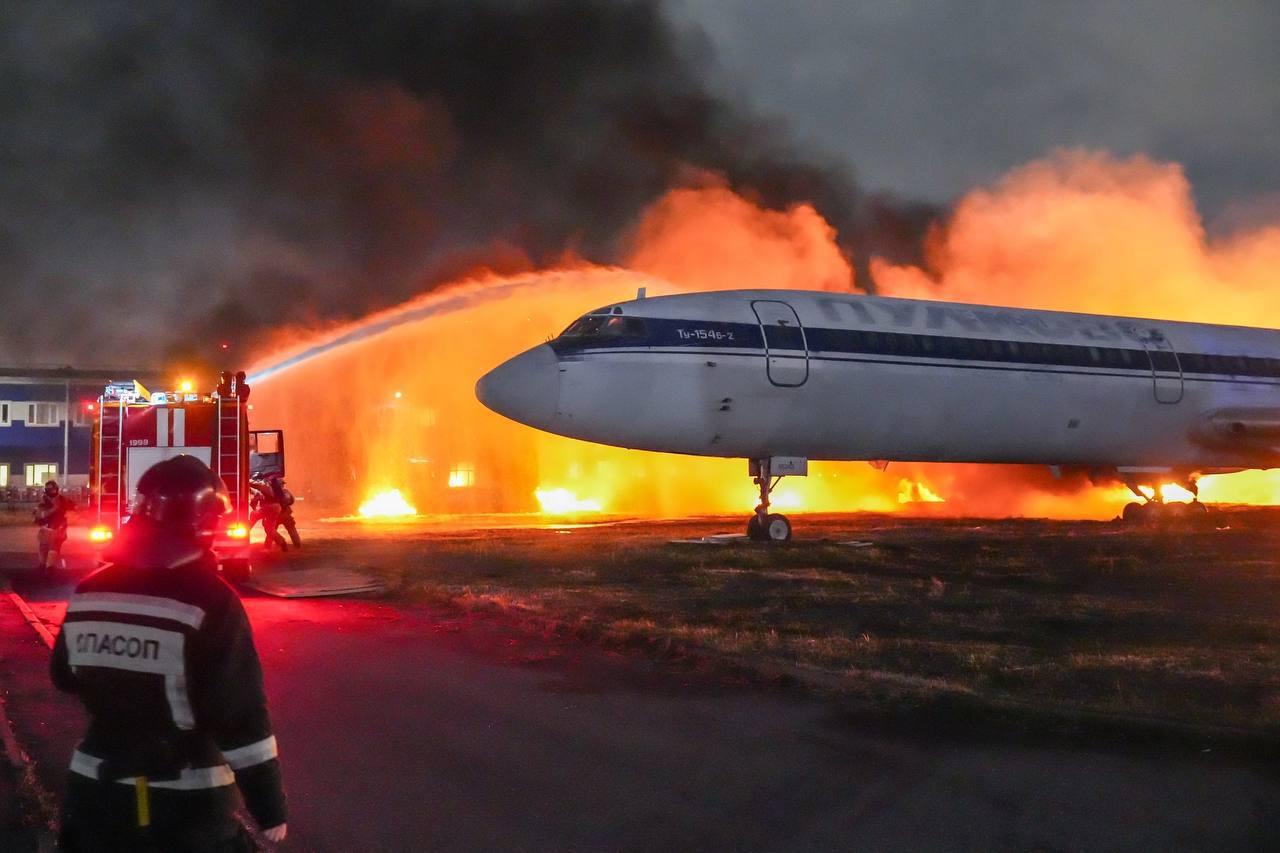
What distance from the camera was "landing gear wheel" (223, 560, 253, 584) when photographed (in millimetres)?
16594

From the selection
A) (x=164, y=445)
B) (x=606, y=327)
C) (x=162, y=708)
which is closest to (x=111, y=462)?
(x=164, y=445)

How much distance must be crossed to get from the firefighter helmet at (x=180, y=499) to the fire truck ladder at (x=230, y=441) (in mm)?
14600

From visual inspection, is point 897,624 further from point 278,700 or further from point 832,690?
point 278,700

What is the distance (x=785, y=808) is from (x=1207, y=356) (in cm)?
2314

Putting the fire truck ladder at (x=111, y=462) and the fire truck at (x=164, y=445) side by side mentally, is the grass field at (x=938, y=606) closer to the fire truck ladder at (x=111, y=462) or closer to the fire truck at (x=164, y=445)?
the fire truck at (x=164, y=445)

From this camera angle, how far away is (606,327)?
19312 millimetres

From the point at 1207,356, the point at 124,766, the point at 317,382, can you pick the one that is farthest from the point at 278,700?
the point at 317,382

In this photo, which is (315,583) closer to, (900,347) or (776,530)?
(776,530)

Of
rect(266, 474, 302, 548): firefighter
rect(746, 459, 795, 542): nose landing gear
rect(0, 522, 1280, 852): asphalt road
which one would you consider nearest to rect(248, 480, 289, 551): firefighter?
rect(266, 474, 302, 548): firefighter

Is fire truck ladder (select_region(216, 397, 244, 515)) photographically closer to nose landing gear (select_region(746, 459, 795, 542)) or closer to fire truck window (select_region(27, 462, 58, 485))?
nose landing gear (select_region(746, 459, 795, 542))

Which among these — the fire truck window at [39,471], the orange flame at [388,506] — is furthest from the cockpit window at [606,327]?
the fire truck window at [39,471]

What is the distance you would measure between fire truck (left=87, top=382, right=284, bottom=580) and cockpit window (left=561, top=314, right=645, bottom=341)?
555 cm

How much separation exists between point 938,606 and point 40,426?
6034cm

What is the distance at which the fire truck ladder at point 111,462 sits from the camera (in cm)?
1642
